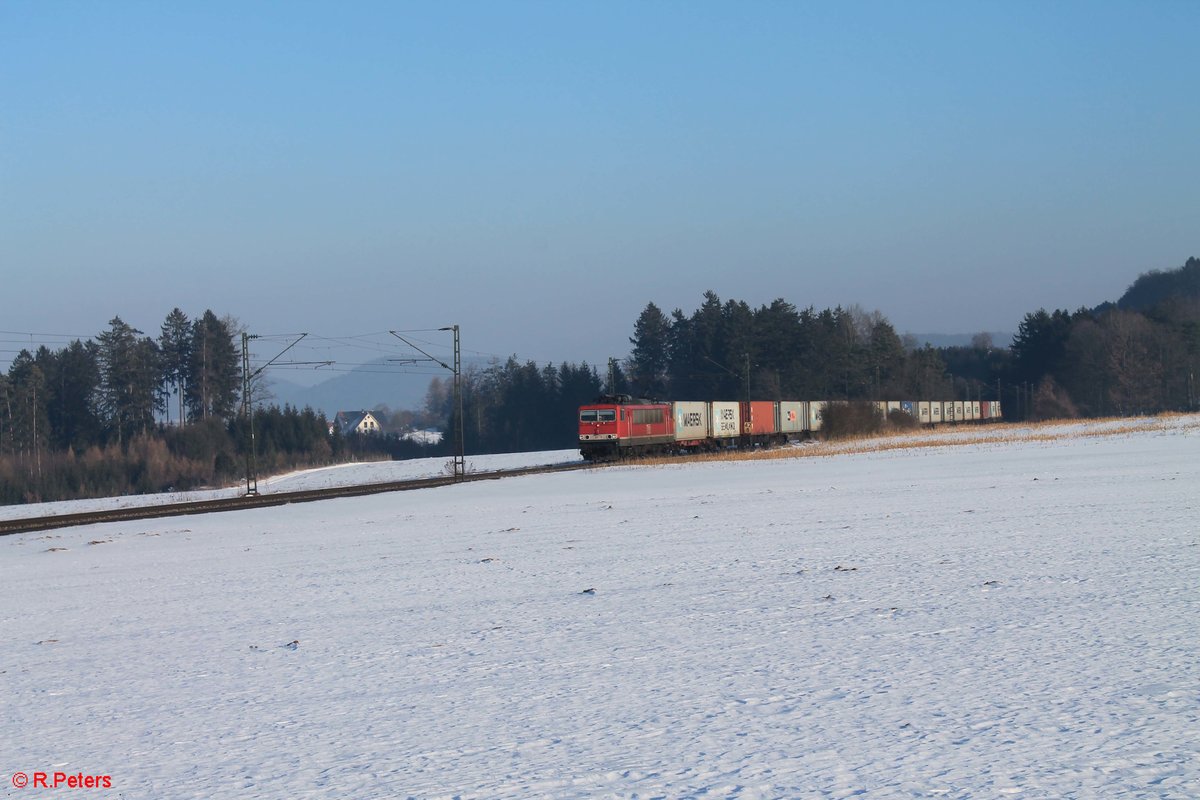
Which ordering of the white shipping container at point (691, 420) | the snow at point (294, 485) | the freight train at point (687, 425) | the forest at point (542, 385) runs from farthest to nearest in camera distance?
1. the forest at point (542, 385)
2. the white shipping container at point (691, 420)
3. the freight train at point (687, 425)
4. the snow at point (294, 485)

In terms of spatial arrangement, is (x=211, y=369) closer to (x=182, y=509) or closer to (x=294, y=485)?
(x=294, y=485)

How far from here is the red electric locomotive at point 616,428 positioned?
5575 centimetres

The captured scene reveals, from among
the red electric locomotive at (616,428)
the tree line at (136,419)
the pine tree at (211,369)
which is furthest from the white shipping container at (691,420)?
the pine tree at (211,369)

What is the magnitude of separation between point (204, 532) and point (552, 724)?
20.8 m

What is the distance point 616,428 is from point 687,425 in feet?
27.7

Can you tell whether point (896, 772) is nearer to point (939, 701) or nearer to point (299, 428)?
point (939, 701)

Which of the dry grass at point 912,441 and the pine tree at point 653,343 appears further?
the pine tree at point 653,343

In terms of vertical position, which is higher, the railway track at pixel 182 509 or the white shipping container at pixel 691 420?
the white shipping container at pixel 691 420

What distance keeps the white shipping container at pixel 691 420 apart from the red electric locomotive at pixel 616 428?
3308mm

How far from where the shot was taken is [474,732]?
6.88 metres

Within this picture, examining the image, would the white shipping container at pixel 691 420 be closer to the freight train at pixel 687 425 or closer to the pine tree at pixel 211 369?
the freight train at pixel 687 425

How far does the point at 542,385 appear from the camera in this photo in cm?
13938

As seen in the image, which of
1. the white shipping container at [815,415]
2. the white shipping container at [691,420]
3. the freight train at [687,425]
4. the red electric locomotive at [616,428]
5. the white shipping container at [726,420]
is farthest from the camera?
the white shipping container at [815,415]

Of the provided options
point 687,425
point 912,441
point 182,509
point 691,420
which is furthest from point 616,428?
point 182,509
